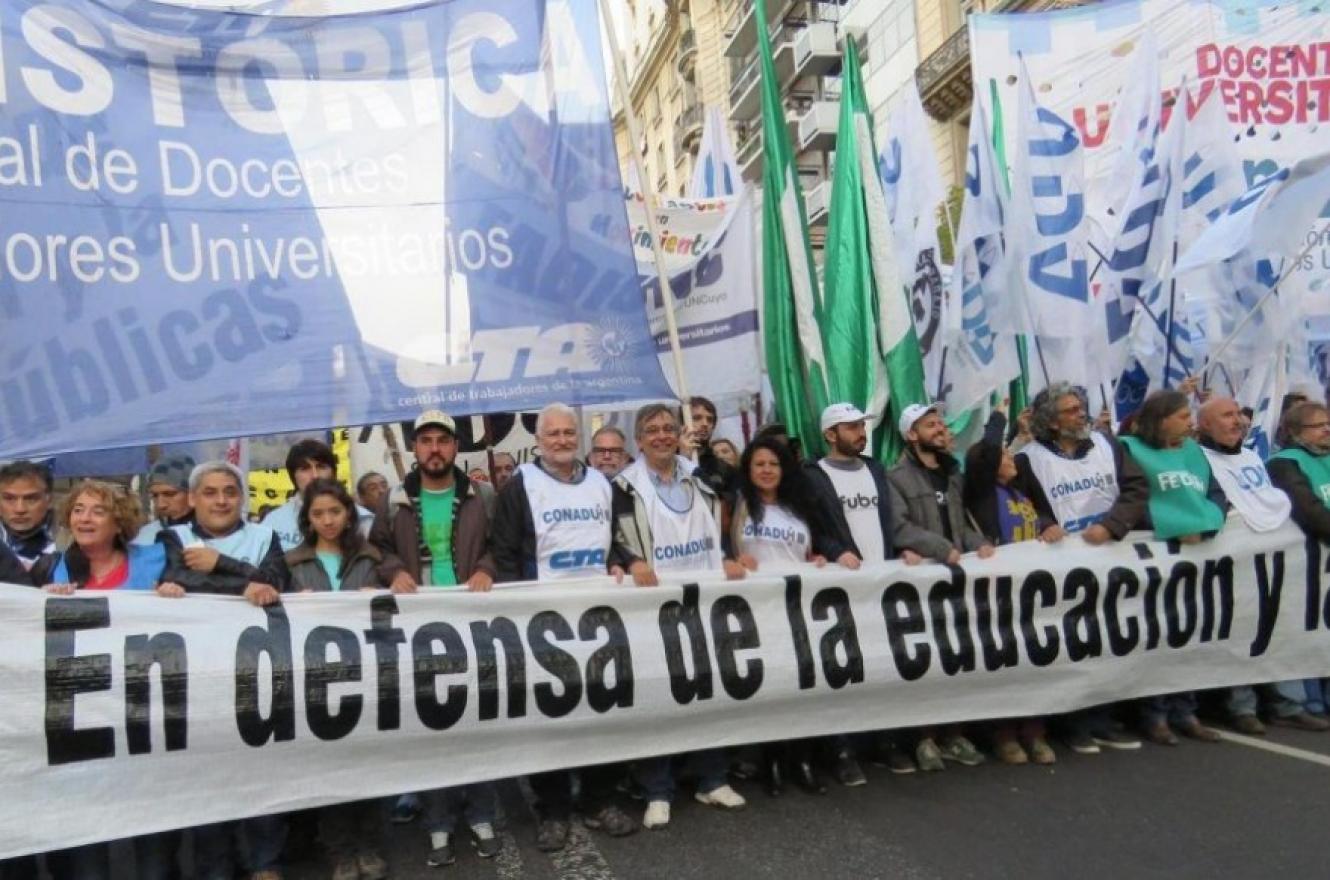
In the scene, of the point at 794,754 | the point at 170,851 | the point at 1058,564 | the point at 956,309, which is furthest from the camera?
the point at 956,309

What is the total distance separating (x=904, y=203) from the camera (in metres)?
7.36

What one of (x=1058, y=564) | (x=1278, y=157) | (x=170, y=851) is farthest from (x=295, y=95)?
(x=1278, y=157)

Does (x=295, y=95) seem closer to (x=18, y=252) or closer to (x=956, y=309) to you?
(x=18, y=252)

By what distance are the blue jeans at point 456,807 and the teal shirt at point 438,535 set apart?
30.5 inches

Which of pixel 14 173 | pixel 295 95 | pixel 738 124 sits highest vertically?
pixel 738 124

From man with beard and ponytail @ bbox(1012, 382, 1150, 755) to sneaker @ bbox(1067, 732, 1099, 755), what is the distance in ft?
0.36

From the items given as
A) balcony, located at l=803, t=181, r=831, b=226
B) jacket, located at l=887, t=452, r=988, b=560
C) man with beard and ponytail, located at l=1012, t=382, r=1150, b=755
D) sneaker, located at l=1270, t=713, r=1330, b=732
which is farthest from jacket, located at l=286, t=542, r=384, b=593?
balcony, located at l=803, t=181, r=831, b=226

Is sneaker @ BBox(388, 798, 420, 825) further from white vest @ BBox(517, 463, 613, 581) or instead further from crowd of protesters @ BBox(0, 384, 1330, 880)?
white vest @ BBox(517, 463, 613, 581)

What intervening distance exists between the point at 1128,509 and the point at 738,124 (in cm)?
3666

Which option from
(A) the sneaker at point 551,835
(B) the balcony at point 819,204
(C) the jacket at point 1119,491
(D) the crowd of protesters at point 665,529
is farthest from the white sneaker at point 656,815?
(B) the balcony at point 819,204

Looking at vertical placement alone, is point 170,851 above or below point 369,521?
below

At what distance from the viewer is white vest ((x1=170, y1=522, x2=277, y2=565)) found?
136 inches

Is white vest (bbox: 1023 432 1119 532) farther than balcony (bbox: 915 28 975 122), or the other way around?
balcony (bbox: 915 28 975 122)

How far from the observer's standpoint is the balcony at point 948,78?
850 inches
